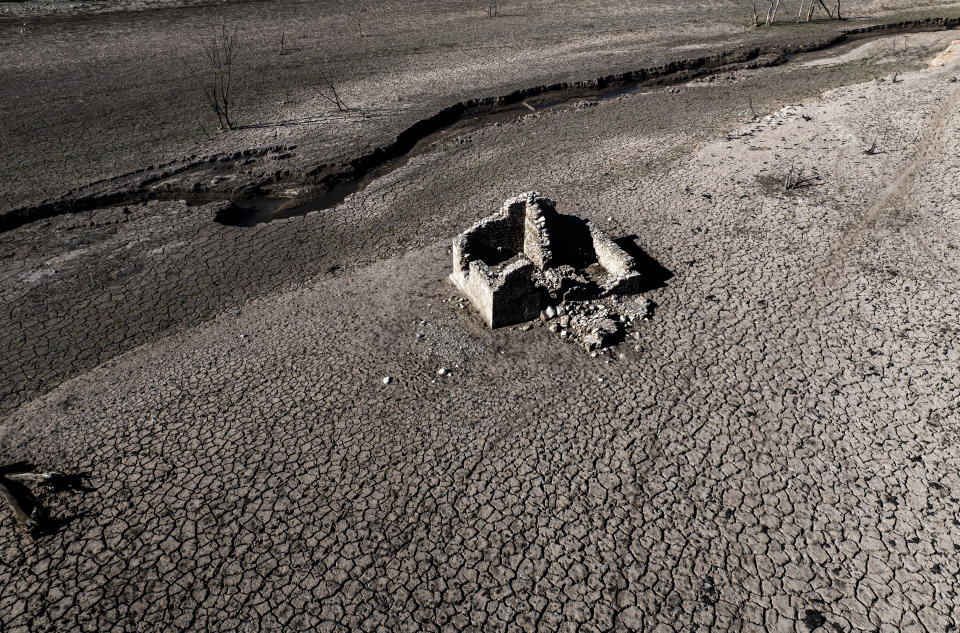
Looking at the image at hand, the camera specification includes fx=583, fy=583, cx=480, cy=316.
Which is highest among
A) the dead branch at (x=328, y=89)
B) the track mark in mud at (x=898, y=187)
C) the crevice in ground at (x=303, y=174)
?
the dead branch at (x=328, y=89)

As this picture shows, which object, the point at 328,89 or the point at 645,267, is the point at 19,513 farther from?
the point at 328,89

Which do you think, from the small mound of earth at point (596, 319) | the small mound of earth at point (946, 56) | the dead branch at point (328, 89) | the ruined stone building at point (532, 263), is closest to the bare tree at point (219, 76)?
the dead branch at point (328, 89)

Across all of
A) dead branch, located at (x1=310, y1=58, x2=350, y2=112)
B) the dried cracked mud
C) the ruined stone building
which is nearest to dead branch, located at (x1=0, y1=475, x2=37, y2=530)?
the dried cracked mud

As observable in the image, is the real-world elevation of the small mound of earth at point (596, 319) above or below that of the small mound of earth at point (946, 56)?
below

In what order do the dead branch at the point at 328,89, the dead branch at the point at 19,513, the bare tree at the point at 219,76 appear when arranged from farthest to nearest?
the dead branch at the point at 328,89 < the bare tree at the point at 219,76 < the dead branch at the point at 19,513

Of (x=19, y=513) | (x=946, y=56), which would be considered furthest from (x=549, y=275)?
(x=946, y=56)

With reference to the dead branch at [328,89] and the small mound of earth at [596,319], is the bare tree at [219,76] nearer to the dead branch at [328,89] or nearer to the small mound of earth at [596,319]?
the dead branch at [328,89]

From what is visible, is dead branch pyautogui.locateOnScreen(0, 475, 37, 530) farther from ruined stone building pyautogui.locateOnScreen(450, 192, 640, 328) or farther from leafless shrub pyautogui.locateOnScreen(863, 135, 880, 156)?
leafless shrub pyautogui.locateOnScreen(863, 135, 880, 156)
